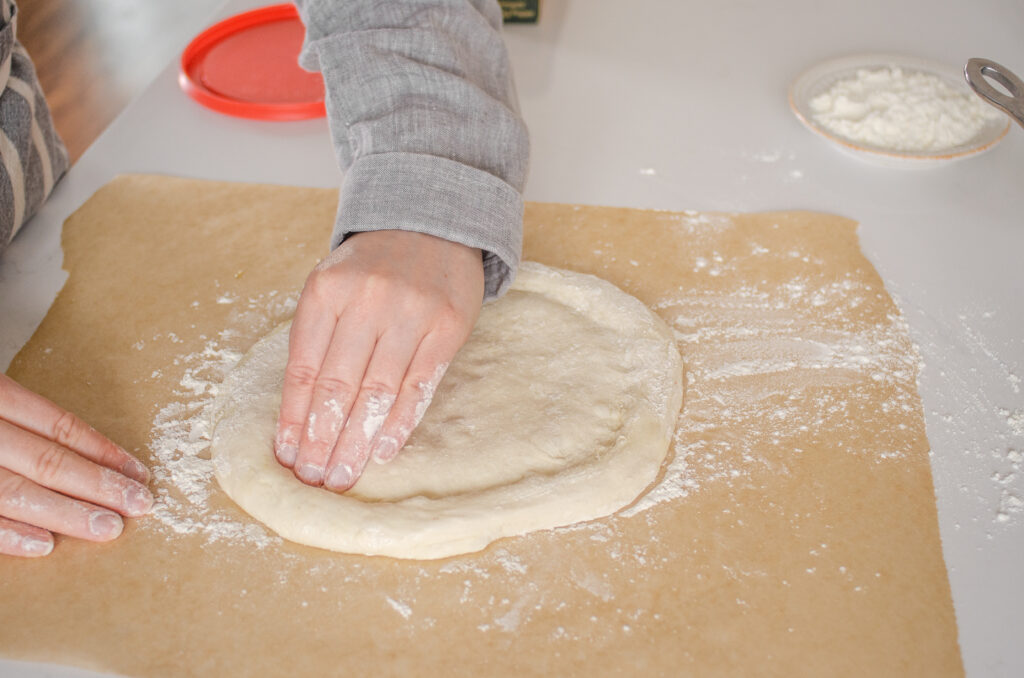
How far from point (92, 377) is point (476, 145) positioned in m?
0.75

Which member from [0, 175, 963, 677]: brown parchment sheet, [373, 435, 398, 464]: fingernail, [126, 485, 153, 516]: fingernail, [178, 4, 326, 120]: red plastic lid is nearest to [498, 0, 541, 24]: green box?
[178, 4, 326, 120]: red plastic lid

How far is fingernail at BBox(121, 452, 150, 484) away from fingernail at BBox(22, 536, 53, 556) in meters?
0.13

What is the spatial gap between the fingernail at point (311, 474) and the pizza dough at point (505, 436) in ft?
0.04

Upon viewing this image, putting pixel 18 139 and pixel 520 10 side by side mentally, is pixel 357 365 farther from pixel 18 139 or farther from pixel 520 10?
pixel 520 10

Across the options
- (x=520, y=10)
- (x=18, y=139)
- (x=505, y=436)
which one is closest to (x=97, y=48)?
(x=520, y=10)

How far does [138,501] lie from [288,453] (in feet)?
0.70

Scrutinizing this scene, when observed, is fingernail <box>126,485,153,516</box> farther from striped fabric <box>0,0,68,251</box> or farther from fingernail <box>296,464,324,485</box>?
striped fabric <box>0,0,68,251</box>

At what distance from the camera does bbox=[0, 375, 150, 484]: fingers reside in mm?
1136

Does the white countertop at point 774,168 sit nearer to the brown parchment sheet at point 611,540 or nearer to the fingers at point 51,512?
the brown parchment sheet at point 611,540

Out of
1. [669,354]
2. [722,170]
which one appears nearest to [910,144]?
[722,170]

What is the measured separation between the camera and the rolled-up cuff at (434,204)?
128 centimetres

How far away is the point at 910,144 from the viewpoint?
176 centimetres

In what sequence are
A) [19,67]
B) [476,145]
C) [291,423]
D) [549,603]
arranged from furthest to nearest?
[19,67] → [476,145] → [291,423] → [549,603]

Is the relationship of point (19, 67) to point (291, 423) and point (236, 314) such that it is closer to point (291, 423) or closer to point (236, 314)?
point (236, 314)
